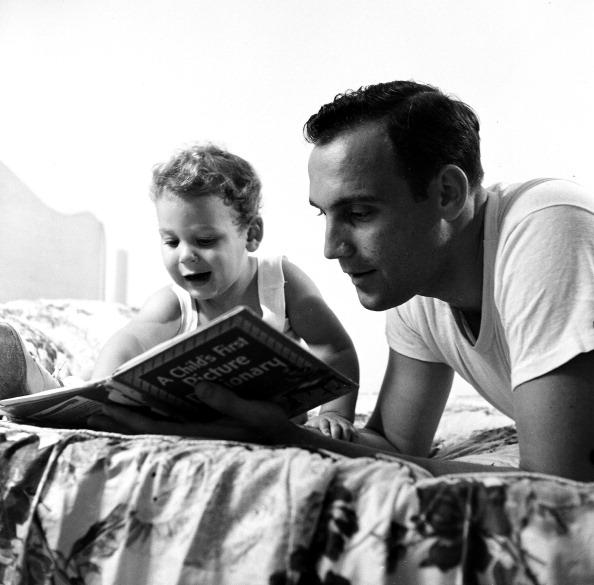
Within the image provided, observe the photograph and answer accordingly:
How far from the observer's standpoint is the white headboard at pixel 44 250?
2578 millimetres

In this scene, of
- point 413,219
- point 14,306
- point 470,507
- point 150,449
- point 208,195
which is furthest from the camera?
point 14,306

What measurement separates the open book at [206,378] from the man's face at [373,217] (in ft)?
0.67

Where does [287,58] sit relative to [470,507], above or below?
above

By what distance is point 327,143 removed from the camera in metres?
0.96

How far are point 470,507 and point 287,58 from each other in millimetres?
2084

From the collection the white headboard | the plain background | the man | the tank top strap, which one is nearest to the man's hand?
the man

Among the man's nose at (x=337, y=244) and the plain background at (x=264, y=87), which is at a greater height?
the plain background at (x=264, y=87)

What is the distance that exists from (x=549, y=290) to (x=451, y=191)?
0.23 meters

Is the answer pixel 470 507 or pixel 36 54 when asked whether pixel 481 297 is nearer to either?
pixel 470 507

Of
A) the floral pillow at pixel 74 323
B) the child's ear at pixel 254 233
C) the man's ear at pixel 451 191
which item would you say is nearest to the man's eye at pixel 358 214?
the man's ear at pixel 451 191

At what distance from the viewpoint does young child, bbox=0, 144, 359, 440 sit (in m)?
1.36

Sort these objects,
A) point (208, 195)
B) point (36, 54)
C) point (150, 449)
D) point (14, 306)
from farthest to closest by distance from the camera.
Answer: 1. point (36, 54)
2. point (14, 306)
3. point (208, 195)
4. point (150, 449)

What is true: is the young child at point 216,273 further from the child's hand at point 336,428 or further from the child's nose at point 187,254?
the child's hand at point 336,428

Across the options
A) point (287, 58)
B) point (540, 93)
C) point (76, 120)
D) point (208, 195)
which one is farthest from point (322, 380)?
point (76, 120)
